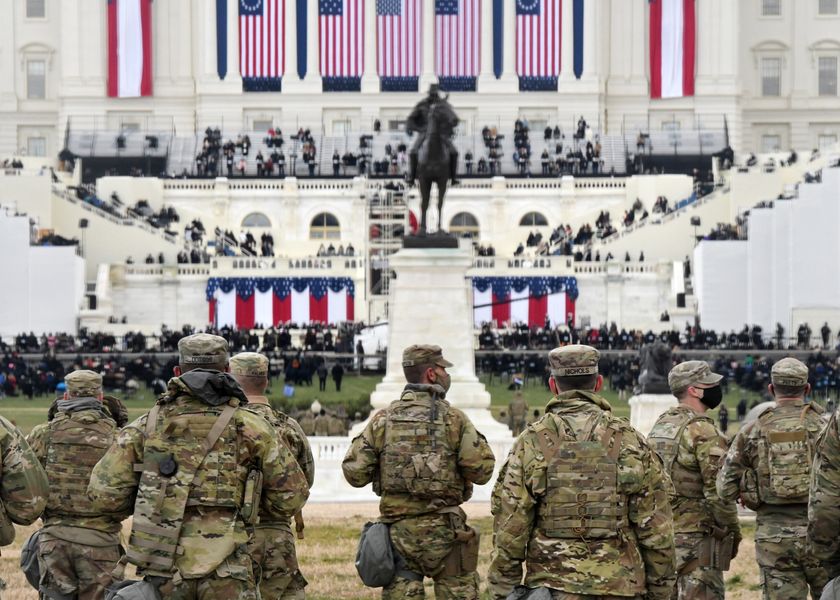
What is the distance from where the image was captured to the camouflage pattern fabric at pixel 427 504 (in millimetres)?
14727

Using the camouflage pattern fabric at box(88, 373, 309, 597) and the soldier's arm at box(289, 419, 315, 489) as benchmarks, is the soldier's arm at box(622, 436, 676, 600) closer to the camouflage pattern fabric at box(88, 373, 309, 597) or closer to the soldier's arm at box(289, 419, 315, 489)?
the camouflage pattern fabric at box(88, 373, 309, 597)

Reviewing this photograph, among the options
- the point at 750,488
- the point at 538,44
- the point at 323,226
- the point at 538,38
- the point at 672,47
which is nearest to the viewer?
the point at 750,488

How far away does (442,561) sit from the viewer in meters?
14.8

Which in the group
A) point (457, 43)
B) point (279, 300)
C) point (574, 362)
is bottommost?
point (279, 300)

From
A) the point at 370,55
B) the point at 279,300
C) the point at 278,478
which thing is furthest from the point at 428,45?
the point at 278,478

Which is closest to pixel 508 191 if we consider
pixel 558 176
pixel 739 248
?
pixel 558 176

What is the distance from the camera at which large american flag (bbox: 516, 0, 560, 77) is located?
116m

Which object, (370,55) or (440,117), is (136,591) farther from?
(370,55)

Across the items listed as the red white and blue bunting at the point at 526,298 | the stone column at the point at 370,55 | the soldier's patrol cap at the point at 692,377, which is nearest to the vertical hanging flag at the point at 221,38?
the stone column at the point at 370,55

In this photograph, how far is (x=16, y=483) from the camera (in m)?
13.1

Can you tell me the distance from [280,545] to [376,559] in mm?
834

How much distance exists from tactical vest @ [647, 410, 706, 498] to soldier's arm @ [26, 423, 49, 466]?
4.69 metres

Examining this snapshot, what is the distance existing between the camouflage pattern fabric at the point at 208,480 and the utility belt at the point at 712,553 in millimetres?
4427

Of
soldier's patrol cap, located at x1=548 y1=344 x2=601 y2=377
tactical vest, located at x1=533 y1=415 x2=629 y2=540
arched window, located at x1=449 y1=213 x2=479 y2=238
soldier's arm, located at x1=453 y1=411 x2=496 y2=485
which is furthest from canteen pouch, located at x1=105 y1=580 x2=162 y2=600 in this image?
arched window, located at x1=449 y1=213 x2=479 y2=238
